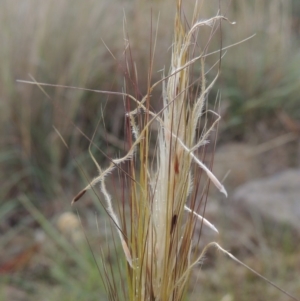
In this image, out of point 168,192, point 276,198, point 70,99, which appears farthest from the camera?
point 70,99

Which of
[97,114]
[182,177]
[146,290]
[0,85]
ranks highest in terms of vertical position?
[182,177]

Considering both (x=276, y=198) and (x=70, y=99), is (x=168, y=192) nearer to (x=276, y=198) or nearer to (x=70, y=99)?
(x=276, y=198)

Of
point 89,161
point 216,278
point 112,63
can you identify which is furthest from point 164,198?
point 112,63

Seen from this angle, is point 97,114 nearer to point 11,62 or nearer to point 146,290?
point 11,62

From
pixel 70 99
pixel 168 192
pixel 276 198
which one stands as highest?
pixel 168 192

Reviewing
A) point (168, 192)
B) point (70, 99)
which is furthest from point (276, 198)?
point (168, 192)
